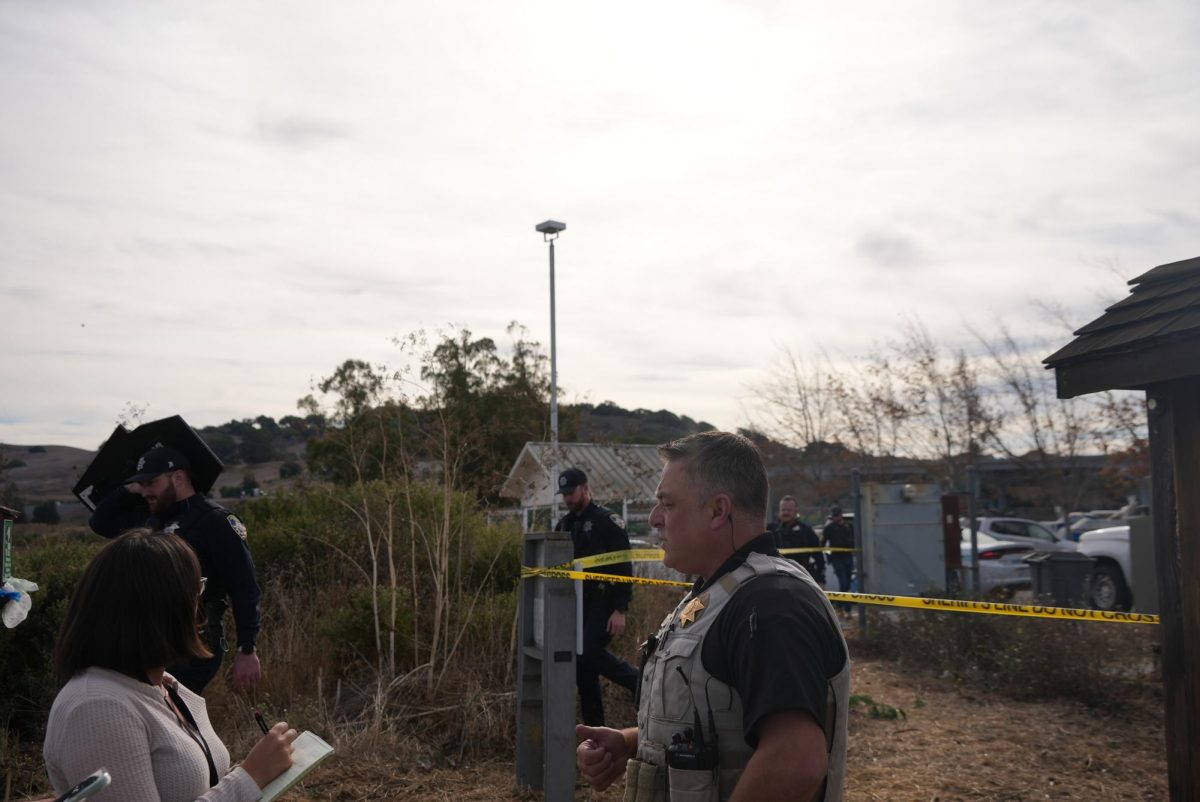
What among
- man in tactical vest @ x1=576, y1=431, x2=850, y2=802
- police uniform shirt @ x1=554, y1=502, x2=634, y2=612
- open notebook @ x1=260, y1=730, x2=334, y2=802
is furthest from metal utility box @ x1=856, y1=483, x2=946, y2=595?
open notebook @ x1=260, y1=730, x2=334, y2=802

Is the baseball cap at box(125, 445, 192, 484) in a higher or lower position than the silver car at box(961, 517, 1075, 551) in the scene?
higher

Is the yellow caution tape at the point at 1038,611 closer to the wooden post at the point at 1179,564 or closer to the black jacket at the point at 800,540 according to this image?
the wooden post at the point at 1179,564

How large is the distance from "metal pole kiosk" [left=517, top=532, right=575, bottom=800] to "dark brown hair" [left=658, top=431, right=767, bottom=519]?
3286mm

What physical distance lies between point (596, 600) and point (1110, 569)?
900 centimetres

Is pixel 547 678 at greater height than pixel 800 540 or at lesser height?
lesser

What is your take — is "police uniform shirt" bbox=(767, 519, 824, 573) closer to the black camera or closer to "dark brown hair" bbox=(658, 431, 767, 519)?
"dark brown hair" bbox=(658, 431, 767, 519)

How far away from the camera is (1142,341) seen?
147 inches

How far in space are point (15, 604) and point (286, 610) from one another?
15.4 feet

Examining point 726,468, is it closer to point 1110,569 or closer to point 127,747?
point 127,747

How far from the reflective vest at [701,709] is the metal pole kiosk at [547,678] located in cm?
329

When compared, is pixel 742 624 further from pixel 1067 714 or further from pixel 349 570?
pixel 349 570

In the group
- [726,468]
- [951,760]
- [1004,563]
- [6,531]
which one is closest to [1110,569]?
[1004,563]

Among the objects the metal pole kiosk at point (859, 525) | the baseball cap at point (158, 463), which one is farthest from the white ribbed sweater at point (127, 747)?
the metal pole kiosk at point (859, 525)

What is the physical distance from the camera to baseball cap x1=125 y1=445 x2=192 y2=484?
198 inches
